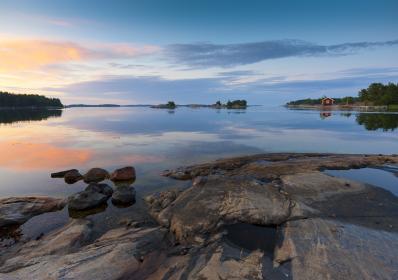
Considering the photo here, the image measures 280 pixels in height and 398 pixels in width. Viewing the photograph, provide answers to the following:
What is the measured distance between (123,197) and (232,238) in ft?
28.2

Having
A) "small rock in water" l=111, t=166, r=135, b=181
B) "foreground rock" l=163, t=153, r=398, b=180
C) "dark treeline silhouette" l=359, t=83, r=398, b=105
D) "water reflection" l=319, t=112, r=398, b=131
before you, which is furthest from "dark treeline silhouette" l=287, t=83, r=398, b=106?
"small rock in water" l=111, t=166, r=135, b=181

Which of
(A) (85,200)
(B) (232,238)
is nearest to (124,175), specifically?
(A) (85,200)

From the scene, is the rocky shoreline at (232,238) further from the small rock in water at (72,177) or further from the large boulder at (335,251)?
the small rock in water at (72,177)

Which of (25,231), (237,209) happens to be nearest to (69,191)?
(25,231)

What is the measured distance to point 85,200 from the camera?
678 inches

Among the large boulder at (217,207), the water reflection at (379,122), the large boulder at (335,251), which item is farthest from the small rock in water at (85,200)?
the water reflection at (379,122)

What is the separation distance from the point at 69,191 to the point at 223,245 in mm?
14300

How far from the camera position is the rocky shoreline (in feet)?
32.9

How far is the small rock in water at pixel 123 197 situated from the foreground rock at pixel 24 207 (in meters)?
3.33

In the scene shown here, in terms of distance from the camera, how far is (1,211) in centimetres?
1584

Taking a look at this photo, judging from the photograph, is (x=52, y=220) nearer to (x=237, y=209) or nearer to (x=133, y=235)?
(x=133, y=235)

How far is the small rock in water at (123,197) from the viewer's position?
17859 mm

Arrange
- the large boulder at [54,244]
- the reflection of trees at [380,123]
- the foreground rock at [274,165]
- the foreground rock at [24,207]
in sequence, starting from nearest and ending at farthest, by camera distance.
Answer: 1. the large boulder at [54,244]
2. the foreground rock at [24,207]
3. the foreground rock at [274,165]
4. the reflection of trees at [380,123]

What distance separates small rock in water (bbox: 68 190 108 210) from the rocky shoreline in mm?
877
